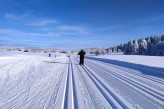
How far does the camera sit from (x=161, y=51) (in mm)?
87875

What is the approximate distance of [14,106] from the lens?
19.2 feet

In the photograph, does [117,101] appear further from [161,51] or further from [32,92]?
[161,51]

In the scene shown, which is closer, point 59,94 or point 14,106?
point 14,106

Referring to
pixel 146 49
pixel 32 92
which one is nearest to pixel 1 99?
pixel 32 92

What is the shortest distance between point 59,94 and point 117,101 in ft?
7.02

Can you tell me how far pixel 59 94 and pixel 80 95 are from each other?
76 cm

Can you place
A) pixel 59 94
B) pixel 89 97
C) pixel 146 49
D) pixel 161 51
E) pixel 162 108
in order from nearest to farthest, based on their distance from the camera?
1. pixel 162 108
2. pixel 89 97
3. pixel 59 94
4. pixel 161 51
5. pixel 146 49

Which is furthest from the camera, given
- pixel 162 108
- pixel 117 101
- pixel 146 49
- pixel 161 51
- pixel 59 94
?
pixel 146 49

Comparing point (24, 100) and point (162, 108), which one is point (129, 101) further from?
point (24, 100)

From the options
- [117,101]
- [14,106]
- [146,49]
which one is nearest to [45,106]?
[14,106]

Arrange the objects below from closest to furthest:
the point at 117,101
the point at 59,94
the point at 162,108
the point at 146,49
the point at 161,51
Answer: the point at 162,108 → the point at 117,101 → the point at 59,94 → the point at 161,51 → the point at 146,49

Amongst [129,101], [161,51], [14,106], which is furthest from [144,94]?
[161,51]

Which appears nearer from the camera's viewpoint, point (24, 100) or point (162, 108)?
point (162, 108)

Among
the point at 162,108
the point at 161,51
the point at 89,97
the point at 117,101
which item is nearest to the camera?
the point at 162,108
